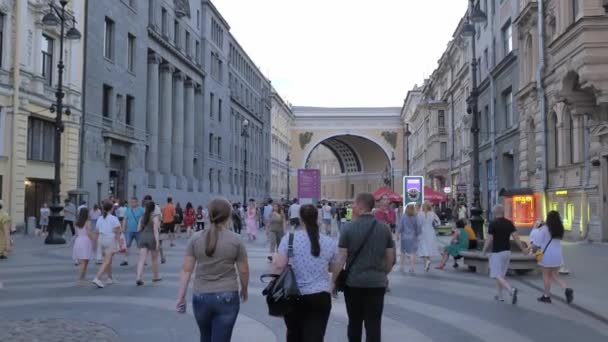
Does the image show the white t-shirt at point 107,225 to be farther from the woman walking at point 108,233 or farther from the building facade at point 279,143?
the building facade at point 279,143

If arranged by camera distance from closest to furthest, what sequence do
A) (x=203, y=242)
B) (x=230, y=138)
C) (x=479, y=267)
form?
(x=203, y=242)
(x=479, y=267)
(x=230, y=138)

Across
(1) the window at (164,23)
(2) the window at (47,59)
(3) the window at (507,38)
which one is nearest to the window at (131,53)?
(1) the window at (164,23)

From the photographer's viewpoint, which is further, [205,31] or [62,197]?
[205,31]

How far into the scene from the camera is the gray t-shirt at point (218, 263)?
5211mm

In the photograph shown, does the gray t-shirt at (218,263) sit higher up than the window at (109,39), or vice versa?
the window at (109,39)

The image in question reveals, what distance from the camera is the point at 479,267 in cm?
1544

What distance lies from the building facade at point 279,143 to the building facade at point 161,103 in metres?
20.0

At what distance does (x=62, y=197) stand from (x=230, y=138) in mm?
35280

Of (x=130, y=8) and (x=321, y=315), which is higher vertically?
(x=130, y=8)

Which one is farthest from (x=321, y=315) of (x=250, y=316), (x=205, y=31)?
(x=205, y=31)

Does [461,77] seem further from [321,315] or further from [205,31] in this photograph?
[321,315]

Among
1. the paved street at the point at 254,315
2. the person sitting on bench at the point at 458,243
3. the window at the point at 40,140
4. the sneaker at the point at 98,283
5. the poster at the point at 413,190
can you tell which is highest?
the window at the point at 40,140

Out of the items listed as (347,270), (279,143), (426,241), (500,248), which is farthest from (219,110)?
(347,270)

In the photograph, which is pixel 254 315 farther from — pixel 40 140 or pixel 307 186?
pixel 307 186
